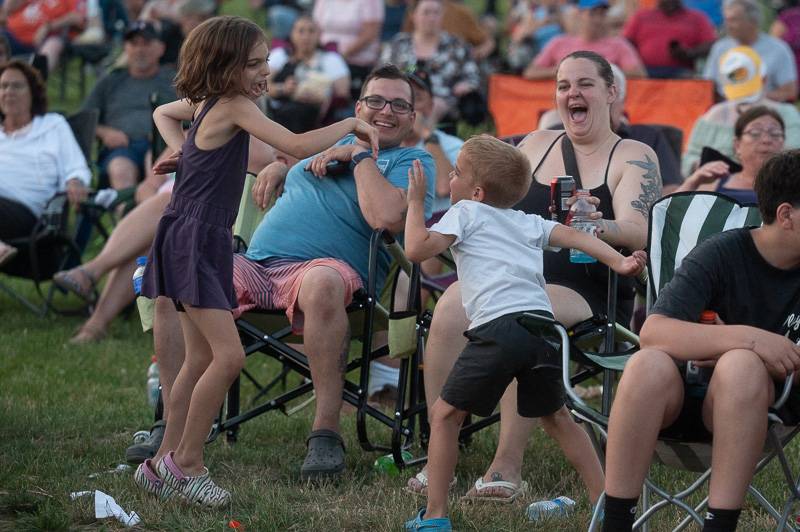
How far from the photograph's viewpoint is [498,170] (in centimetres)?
354

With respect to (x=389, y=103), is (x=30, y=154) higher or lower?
lower

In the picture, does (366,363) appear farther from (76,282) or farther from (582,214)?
(76,282)

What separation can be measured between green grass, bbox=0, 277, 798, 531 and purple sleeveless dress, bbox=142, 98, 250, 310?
25.0 inches

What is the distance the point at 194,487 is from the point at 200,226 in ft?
2.59

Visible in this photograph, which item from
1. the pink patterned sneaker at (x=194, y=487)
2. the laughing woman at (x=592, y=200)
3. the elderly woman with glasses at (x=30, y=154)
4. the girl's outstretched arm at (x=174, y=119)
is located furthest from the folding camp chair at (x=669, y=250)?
the elderly woman with glasses at (x=30, y=154)

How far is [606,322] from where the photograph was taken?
4.07 meters

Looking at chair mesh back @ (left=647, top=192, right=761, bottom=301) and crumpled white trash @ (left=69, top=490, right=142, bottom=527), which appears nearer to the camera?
crumpled white trash @ (left=69, top=490, right=142, bottom=527)

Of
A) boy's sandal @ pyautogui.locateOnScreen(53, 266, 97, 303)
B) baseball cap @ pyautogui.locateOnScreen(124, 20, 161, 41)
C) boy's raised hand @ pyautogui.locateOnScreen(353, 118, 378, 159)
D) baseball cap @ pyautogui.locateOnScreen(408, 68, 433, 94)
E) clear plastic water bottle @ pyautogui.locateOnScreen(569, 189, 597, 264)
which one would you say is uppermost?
baseball cap @ pyautogui.locateOnScreen(124, 20, 161, 41)

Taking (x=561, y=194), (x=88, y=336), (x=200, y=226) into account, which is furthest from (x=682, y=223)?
(x=88, y=336)

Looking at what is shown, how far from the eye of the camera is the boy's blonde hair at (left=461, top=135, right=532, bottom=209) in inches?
140

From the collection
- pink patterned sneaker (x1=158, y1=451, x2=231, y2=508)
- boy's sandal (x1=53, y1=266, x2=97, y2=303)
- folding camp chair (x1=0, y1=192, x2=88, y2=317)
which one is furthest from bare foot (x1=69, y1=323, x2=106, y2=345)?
pink patterned sneaker (x1=158, y1=451, x2=231, y2=508)

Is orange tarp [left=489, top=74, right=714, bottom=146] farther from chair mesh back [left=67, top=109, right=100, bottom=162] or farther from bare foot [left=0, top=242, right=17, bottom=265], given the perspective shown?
bare foot [left=0, top=242, right=17, bottom=265]

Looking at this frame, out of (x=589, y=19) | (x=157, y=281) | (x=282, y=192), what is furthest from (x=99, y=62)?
(x=157, y=281)

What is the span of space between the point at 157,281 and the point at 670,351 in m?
1.56
